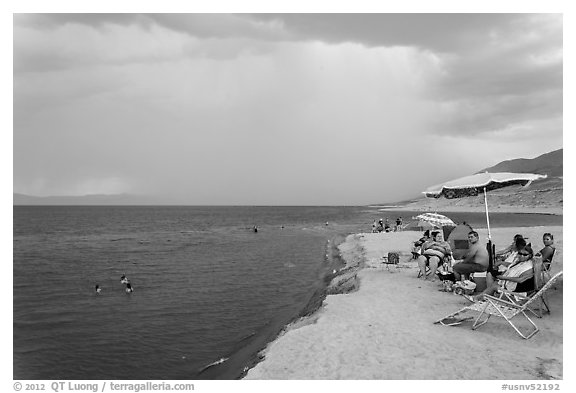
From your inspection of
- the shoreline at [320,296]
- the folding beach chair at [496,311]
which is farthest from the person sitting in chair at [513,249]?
the shoreline at [320,296]

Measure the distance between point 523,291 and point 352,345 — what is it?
412cm

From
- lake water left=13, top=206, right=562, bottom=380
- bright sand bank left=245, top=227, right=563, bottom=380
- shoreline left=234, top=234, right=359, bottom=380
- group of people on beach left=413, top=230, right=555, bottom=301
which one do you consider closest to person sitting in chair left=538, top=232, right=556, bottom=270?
group of people on beach left=413, top=230, right=555, bottom=301

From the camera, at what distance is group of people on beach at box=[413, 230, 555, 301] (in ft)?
28.0

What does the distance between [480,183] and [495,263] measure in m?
2.42

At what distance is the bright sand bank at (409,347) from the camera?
6.61m

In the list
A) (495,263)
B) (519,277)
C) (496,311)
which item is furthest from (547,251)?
(496,311)

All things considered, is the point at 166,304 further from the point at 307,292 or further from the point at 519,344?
the point at 519,344

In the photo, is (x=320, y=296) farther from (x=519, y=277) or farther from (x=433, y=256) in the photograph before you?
(x=519, y=277)

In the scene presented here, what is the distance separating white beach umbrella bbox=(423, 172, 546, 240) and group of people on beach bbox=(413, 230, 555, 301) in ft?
2.99

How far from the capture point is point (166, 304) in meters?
17.7

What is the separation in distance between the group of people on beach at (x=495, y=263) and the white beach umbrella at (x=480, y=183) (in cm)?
91

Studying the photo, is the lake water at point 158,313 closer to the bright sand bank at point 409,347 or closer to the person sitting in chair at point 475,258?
the bright sand bank at point 409,347

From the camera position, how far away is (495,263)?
11.1m
